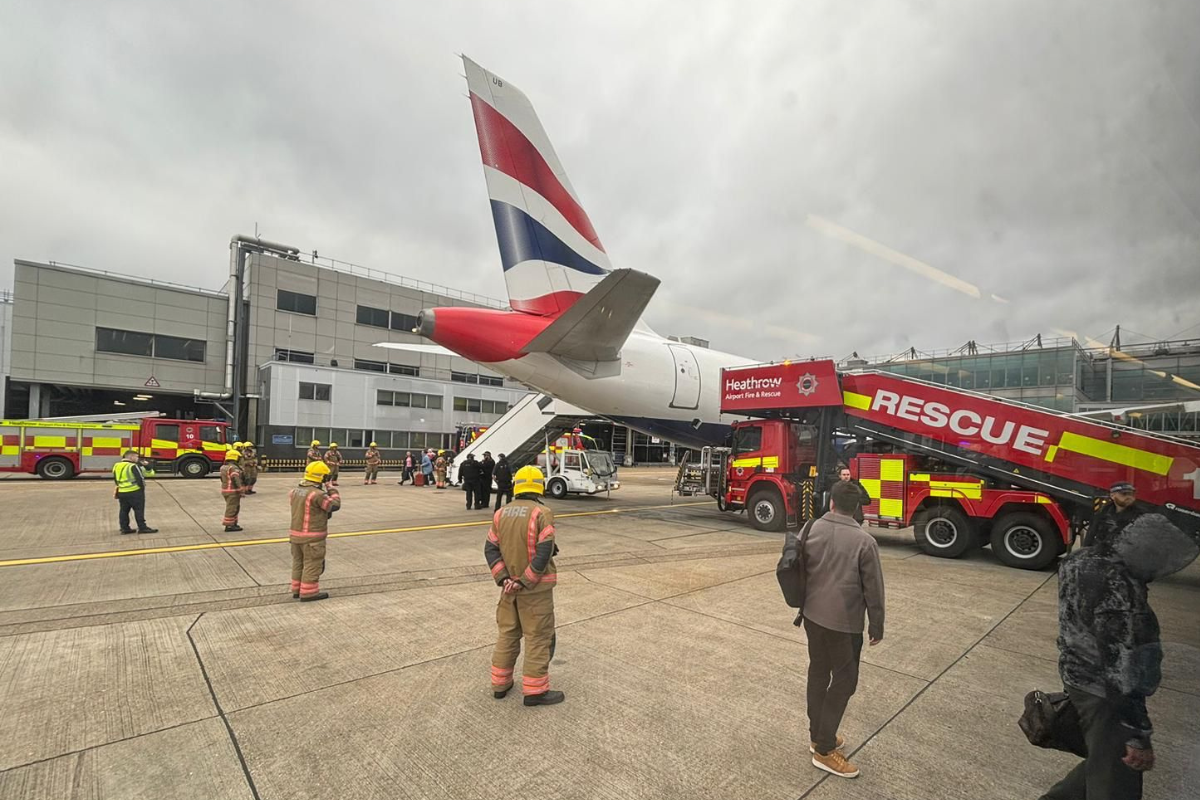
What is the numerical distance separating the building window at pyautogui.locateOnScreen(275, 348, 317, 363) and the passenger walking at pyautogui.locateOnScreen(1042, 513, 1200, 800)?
38.6m

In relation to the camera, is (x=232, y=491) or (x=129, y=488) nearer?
(x=129, y=488)

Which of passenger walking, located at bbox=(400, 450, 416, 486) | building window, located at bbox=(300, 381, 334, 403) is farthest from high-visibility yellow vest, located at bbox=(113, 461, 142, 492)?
building window, located at bbox=(300, 381, 334, 403)

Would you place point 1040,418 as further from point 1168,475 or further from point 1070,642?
point 1070,642

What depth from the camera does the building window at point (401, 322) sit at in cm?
3897

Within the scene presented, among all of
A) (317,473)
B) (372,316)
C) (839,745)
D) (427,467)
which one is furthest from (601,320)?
(372,316)

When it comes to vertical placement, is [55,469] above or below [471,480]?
below

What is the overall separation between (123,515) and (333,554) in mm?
4342

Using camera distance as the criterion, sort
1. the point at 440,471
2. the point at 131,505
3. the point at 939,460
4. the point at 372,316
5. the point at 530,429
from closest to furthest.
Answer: the point at 939,460 < the point at 131,505 < the point at 530,429 < the point at 440,471 < the point at 372,316

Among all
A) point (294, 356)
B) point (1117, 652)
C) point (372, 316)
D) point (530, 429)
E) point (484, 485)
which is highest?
point (372, 316)

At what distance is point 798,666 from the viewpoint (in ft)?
14.4

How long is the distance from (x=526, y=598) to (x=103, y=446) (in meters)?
25.8

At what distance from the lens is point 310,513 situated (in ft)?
19.5

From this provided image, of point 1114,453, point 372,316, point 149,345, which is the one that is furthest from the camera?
point 372,316

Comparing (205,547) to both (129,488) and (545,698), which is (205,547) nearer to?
(129,488)
